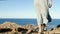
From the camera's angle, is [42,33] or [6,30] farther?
[6,30]

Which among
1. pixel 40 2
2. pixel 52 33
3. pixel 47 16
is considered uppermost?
pixel 40 2

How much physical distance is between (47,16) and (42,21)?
24 cm

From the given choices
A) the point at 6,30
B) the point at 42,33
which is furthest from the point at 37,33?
the point at 6,30

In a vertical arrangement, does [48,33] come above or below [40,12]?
below

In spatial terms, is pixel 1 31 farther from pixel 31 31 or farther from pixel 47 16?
pixel 47 16

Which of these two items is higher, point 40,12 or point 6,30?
point 40,12

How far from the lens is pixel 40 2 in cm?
734

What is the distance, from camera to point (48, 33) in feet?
24.0

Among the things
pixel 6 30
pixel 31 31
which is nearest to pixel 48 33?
pixel 31 31

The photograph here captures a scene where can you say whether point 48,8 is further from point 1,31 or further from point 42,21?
point 1,31

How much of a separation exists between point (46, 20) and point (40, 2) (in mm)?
603

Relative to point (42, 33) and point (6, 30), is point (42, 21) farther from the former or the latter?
point (6, 30)

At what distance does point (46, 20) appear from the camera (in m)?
7.34

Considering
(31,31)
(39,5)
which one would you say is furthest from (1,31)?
(39,5)
